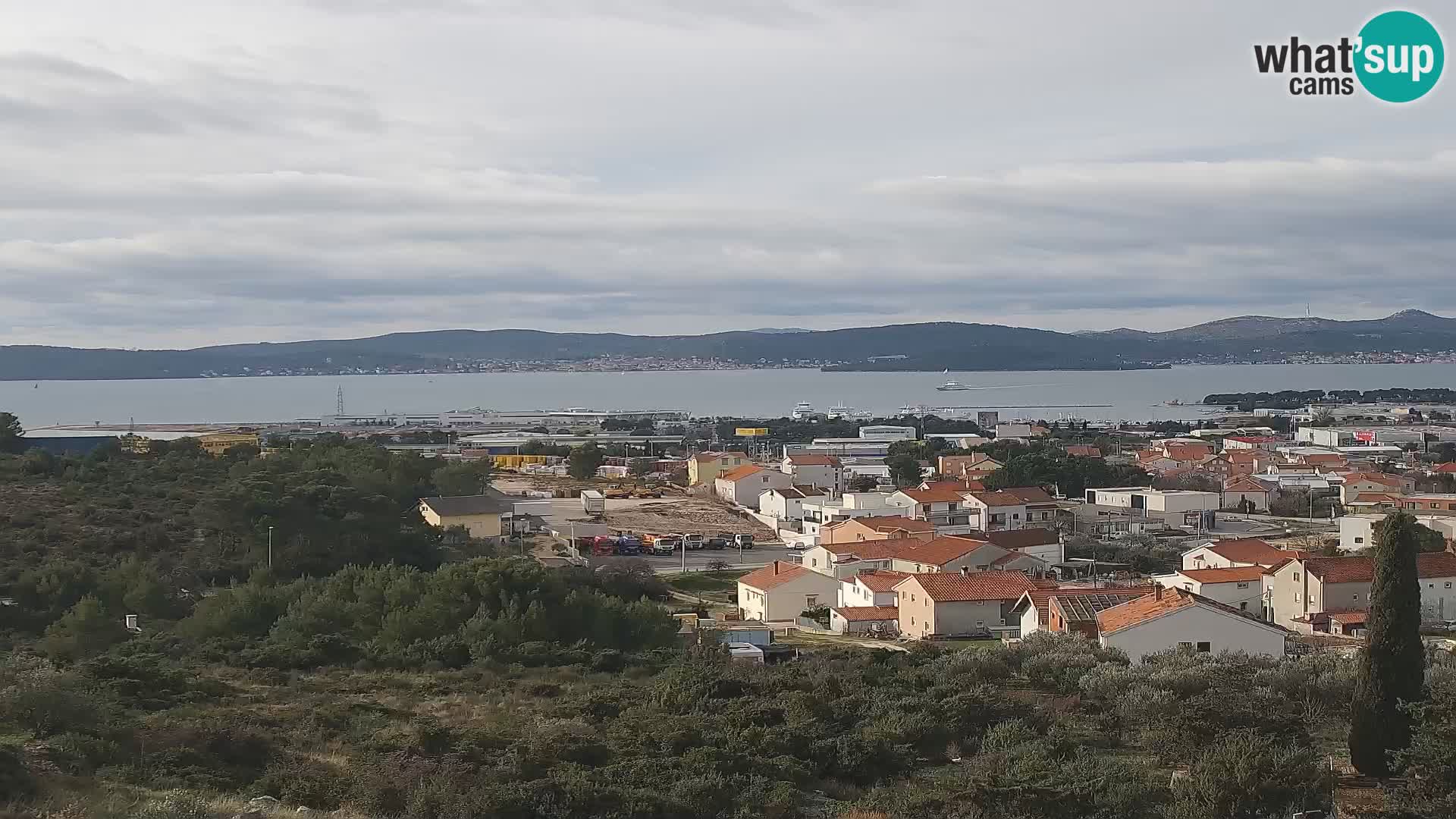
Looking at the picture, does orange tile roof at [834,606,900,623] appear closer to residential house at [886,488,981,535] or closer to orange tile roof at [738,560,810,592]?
orange tile roof at [738,560,810,592]

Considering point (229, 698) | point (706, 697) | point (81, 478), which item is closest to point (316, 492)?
point (81, 478)

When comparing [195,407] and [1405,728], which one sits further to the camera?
[195,407]

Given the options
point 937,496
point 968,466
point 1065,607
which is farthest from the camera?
point 968,466

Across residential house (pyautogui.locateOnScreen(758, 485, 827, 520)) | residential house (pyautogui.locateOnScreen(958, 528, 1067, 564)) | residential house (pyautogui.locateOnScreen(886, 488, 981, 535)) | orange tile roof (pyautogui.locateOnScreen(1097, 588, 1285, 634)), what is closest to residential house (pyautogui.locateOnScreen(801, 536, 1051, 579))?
residential house (pyautogui.locateOnScreen(958, 528, 1067, 564))

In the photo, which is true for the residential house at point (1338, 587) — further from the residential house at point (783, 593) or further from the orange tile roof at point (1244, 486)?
the orange tile roof at point (1244, 486)

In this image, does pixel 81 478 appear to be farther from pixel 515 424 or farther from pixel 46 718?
pixel 515 424

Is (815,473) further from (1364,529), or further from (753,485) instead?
(1364,529)

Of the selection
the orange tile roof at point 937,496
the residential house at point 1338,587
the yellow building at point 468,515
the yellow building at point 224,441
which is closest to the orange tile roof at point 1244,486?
the orange tile roof at point 937,496

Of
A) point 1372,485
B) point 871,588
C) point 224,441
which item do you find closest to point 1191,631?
point 871,588
